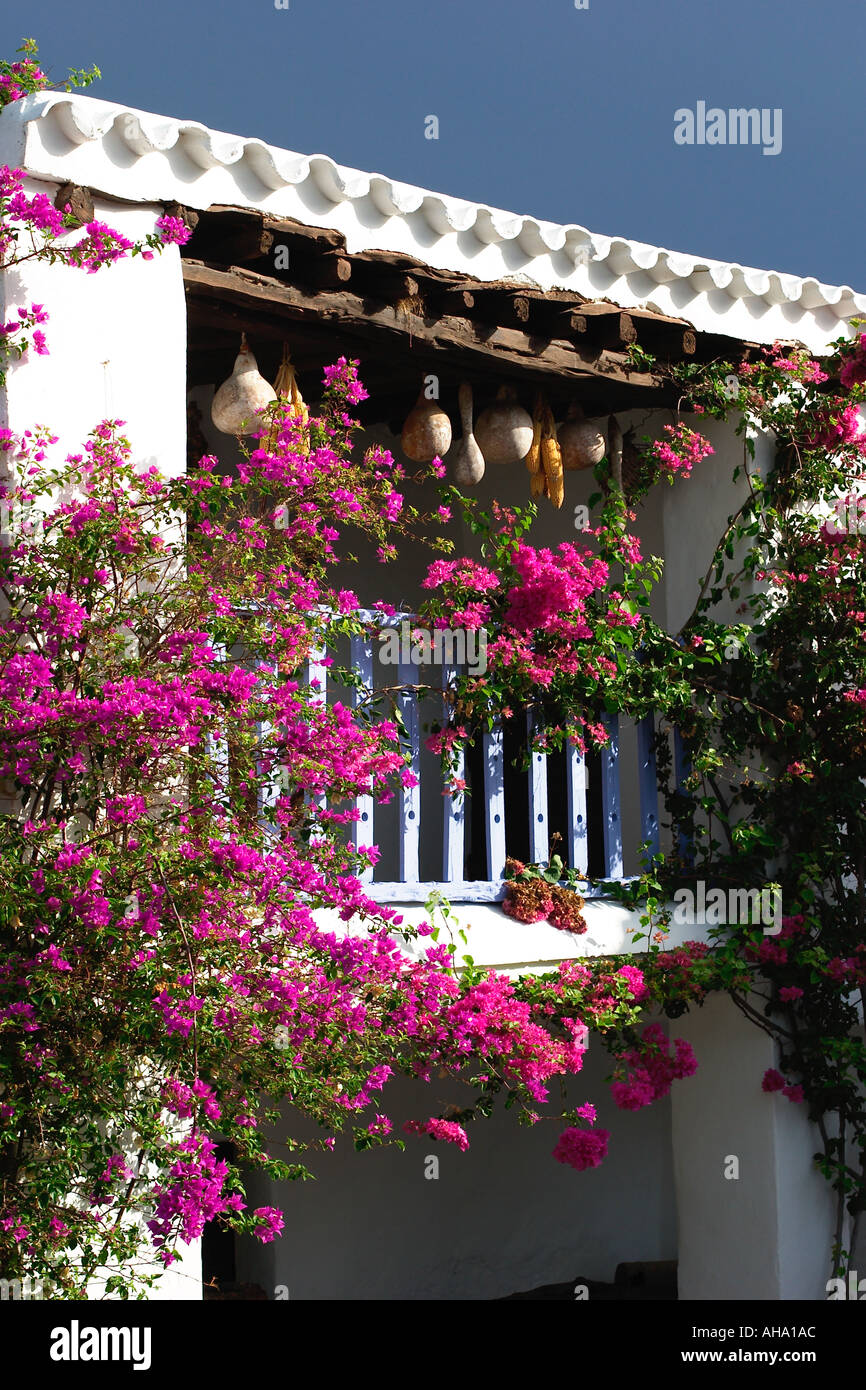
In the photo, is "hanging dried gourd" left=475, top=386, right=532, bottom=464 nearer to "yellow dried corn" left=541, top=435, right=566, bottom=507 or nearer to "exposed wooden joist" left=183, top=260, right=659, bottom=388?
"yellow dried corn" left=541, top=435, right=566, bottom=507

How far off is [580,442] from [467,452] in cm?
71

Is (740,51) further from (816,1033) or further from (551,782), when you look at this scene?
(816,1033)

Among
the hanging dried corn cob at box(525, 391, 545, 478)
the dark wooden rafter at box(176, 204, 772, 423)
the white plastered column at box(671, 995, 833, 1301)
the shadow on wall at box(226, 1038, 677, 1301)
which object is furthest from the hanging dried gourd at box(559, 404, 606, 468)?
the shadow on wall at box(226, 1038, 677, 1301)

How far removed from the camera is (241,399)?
5.54 meters

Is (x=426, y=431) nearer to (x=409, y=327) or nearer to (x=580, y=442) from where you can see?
(x=409, y=327)

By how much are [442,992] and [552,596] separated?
1626mm

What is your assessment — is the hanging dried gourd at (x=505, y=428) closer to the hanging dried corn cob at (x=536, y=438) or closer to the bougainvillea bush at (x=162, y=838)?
the hanging dried corn cob at (x=536, y=438)

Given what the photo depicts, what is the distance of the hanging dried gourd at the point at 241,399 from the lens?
5531 millimetres

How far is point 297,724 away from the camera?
454 cm

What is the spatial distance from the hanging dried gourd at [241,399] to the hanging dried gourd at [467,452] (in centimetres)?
104

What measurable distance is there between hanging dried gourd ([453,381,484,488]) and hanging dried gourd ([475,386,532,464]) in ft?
0.20

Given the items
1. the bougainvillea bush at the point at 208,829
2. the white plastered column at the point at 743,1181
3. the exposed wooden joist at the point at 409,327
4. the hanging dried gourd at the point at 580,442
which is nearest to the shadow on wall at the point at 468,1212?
the white plastered column at the point at 743,1181
